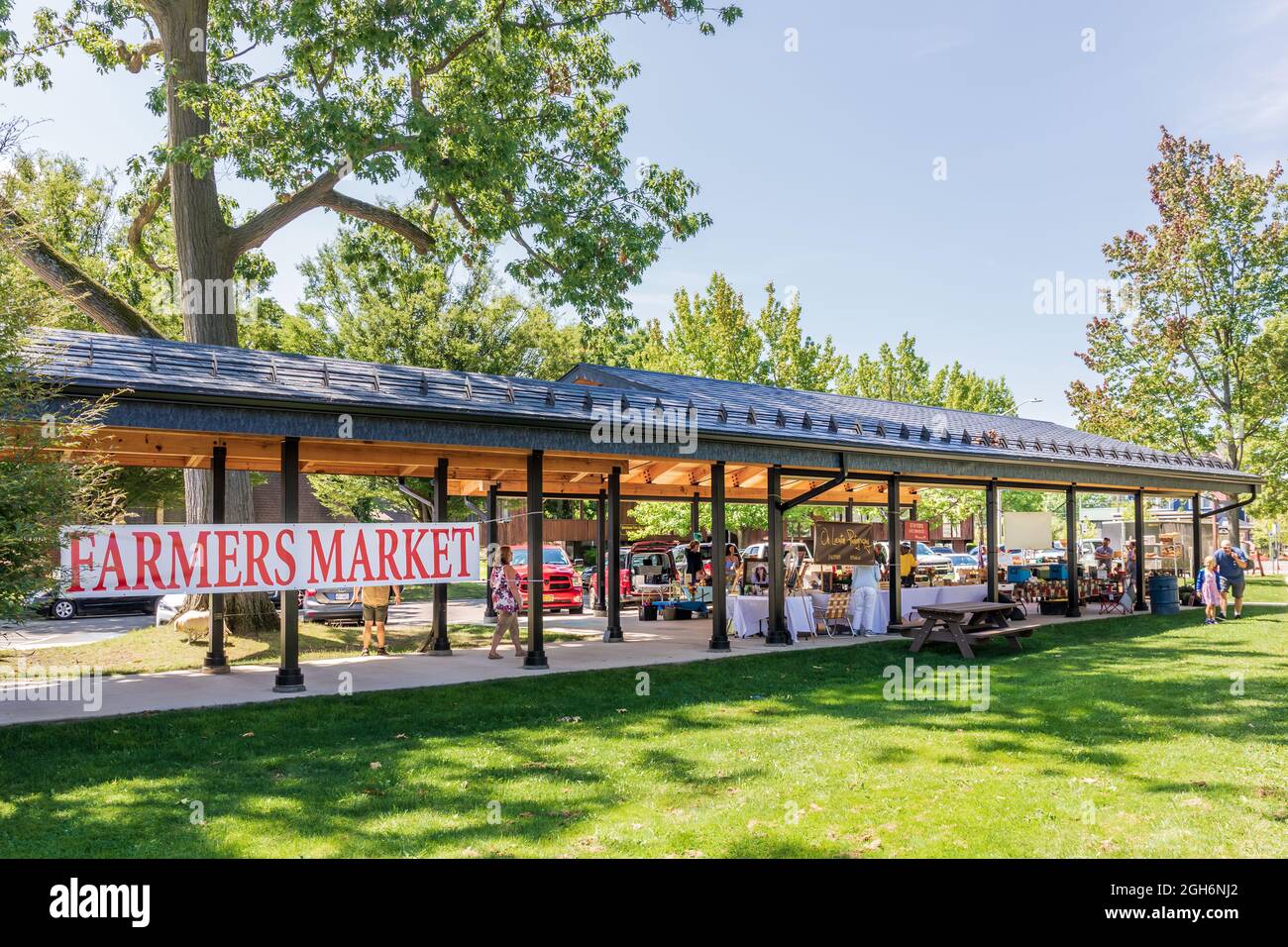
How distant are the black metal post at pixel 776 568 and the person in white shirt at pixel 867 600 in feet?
7.85

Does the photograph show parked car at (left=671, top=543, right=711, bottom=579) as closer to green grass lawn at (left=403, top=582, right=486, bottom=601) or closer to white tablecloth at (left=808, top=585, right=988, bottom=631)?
white tablecloth at (left=808, top=585, right=988, bottom=631)

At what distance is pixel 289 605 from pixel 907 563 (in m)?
13.4

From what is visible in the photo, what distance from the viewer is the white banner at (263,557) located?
9500 millimetres

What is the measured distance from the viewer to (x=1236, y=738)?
27.3 ft

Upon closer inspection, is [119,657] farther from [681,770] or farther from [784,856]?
[784,856]

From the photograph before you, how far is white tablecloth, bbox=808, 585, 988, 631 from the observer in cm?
1797

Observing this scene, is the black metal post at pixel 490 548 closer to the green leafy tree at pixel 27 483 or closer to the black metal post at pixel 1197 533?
the green leafy tree at pixel 27 483

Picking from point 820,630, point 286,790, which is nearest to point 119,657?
point 286,790

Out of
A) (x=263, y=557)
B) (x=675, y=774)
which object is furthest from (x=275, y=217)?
(x=675, y=774)

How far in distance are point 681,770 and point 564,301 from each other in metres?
14.0

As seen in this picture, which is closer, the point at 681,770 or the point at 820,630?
the point at 681,770

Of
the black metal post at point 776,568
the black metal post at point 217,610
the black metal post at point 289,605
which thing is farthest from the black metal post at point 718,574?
the black metal post at point 217,610

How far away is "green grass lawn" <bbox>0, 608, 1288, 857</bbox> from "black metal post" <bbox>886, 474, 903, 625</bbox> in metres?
6.11
